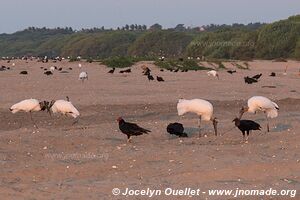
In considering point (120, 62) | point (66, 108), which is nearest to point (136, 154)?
point (66, 108)

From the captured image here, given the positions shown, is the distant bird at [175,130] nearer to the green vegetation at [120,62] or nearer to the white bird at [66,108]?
the white bird at [66,108]

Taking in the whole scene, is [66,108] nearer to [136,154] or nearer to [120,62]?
[136,154]

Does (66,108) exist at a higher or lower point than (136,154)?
higher

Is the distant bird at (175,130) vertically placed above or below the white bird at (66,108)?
below

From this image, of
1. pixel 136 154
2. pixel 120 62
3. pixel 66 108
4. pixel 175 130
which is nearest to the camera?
pixel 136 154

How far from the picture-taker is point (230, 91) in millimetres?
27859

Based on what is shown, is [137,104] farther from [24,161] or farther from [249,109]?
[24,161]

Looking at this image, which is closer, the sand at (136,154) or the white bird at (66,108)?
the sand at (136,154)

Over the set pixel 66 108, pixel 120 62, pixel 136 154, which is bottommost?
pixel 120 62

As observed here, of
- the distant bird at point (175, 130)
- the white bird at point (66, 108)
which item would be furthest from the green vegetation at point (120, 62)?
the distant bird at point (175, 130)

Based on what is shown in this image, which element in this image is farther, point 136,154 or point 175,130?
point 175,130

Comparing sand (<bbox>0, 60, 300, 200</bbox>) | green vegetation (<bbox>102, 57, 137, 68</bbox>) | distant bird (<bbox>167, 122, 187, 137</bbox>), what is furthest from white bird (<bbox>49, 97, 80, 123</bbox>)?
green vegetation (<bbox>102, 57, 137, 68</bbox>)

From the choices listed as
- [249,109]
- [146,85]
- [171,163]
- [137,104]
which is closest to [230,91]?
[146,85]

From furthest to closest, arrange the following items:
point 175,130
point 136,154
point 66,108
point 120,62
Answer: point 120,62
point 66,108
point 175,130
point 136,154
